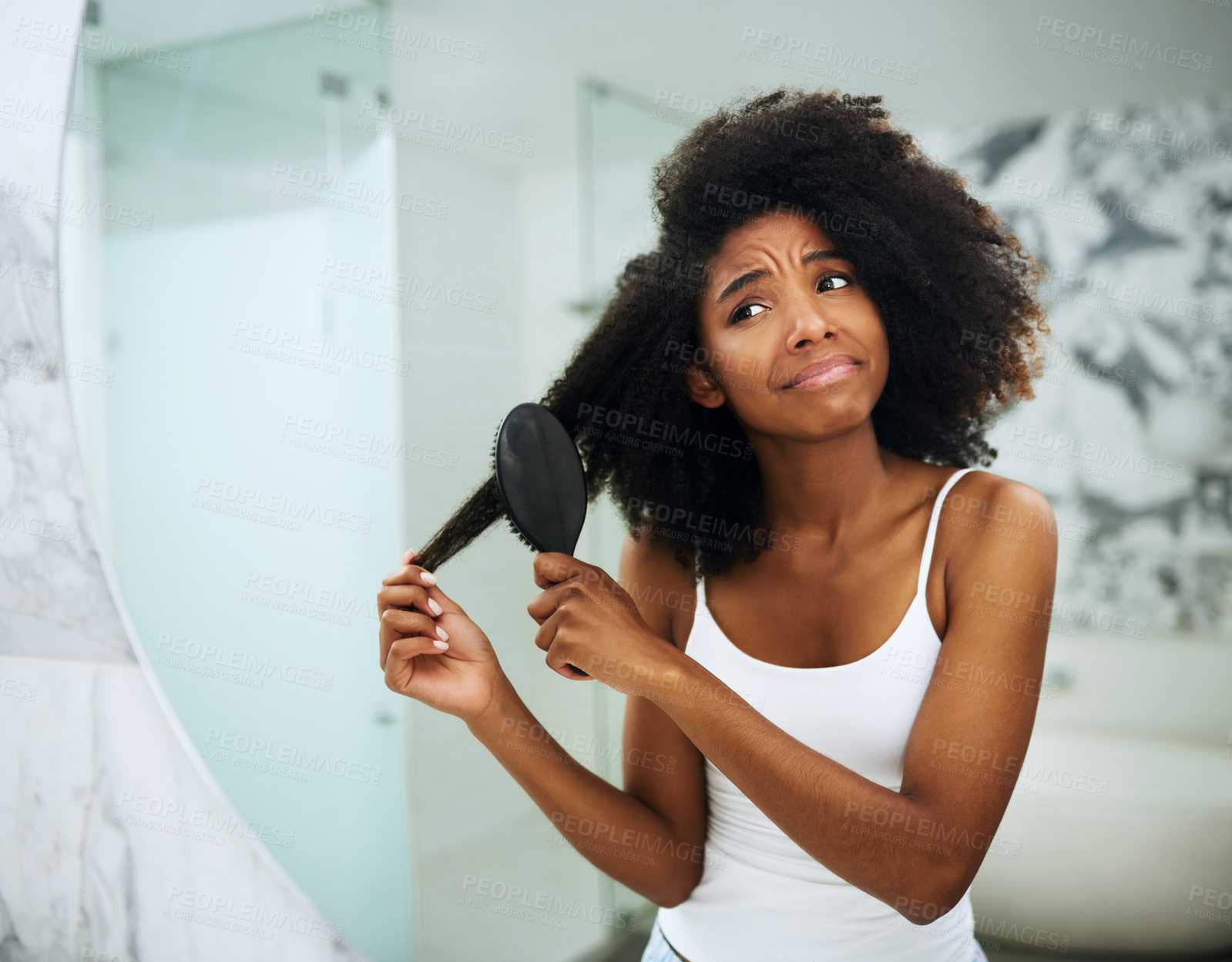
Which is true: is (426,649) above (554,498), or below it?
below

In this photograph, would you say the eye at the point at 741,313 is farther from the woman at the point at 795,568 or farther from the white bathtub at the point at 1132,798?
the white bathtub at the point at 1132,798

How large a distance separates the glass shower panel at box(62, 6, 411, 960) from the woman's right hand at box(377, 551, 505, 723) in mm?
108

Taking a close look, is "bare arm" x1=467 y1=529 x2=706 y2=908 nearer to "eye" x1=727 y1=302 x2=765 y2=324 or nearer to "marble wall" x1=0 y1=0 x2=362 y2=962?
"eye" x1=727 y1=302 x2=765 y2=324

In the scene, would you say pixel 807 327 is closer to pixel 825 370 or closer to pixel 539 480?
pixel 825 370

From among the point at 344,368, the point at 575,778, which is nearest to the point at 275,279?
the point at 344,368

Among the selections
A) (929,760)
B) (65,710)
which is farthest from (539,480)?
(65,710)

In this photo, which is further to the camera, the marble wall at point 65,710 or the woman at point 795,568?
the marble wall at point 65,710

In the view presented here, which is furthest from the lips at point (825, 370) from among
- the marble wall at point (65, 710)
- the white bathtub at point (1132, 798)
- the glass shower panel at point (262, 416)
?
the marble wall at point (65, 710)

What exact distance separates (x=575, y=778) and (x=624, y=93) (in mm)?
519

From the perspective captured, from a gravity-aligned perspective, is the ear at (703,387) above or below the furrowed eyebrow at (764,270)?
below

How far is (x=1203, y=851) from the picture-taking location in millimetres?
539

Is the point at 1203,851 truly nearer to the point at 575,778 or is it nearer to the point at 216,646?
the point at 575,778

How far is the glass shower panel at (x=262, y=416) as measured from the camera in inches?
32.5

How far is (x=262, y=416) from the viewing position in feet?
2.90
